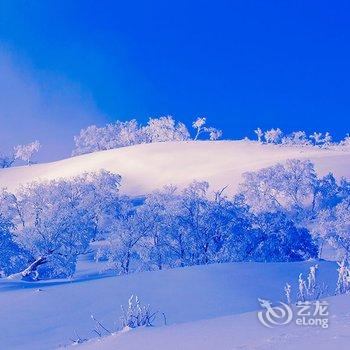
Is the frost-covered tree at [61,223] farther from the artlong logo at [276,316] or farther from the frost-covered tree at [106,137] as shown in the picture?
the frost-covered tree at [106,137]

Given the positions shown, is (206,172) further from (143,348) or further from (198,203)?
(143,348)

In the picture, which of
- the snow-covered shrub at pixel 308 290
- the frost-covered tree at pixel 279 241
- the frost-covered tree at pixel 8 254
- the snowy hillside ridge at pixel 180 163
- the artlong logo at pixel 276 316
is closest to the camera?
the artlong logo at pixel 276 316

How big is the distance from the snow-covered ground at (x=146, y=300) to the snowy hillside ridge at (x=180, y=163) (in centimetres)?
4610

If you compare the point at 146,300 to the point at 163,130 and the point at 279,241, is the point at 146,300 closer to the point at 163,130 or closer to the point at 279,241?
the point at 279,241

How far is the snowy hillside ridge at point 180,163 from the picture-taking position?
2621 inches

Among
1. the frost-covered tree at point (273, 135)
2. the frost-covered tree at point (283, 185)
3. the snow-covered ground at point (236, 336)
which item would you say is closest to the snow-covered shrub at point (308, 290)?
the snow-covered ground at point (236, 336)

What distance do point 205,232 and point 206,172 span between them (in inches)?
1748

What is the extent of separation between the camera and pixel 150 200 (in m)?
30.3

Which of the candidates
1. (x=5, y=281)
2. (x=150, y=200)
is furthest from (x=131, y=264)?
(x=5, y=281)

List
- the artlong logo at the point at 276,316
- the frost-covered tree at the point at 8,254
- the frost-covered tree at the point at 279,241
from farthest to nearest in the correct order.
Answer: the frost-covered tree at the point at 279,241 < the frost-covered tree at the point at 8,254 < the artlong logo at the point at 276,316

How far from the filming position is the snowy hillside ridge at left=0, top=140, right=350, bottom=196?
218ft

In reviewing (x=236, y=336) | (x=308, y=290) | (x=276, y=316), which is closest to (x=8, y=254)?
(x=308, y=290)

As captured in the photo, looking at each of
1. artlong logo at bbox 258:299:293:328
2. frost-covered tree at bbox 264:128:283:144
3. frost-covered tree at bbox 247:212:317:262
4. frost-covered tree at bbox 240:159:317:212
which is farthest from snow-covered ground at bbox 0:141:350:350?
frost-covered tree at bbox 264:128:283:144

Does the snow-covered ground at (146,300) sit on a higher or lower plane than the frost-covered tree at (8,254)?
lower
